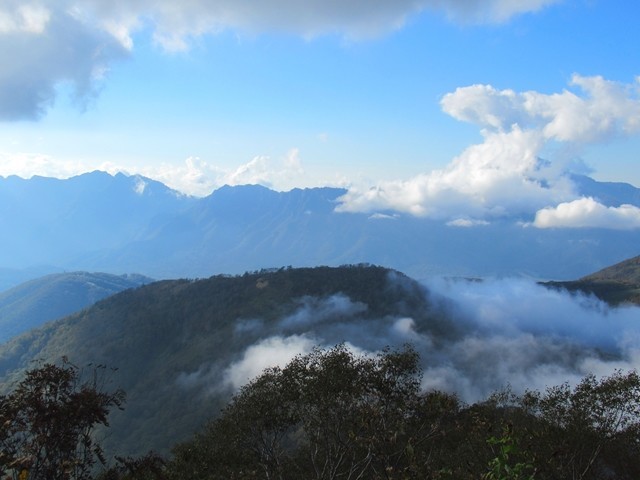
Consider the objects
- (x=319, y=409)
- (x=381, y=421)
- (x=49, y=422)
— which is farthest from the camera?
(x=319, y=409)

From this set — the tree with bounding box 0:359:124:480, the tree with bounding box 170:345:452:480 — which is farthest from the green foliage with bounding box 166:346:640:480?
the tree with bounding box 0:359:124:480

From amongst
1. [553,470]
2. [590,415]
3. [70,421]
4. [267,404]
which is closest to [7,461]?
[70,421]

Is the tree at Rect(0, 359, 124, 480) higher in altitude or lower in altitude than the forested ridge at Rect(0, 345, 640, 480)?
higher

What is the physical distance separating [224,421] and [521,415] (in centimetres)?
2909

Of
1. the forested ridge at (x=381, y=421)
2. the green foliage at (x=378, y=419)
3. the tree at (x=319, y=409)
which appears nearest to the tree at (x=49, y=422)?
the forested ridge at (x=381, y=421)

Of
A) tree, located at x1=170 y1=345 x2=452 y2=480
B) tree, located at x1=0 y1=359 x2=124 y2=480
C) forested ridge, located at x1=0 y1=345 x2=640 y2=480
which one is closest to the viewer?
tree, located at x1=0 y1=359 x2=124 y2=480

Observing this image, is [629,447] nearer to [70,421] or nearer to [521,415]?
[521,415]

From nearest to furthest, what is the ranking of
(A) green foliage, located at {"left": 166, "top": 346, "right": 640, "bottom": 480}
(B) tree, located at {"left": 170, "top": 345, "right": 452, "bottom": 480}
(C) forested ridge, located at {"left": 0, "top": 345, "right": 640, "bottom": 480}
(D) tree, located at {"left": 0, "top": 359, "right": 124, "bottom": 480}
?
(D) tree, located at {"left": 0, "top": 359, "right": 124, "bottom": 480} → (C) forested ridge, located at {"left": 0, "top": 345, "right": 640, "bottom": 480} → (A) green foliage, located at {"left": 166, "top": 346, "right": 640, "bottom": 480} → (B) tree, located at {"left": 170, "top": 345, "right": 452, "bottom": 480}

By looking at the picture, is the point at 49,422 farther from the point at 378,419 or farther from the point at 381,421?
the point at 381,421

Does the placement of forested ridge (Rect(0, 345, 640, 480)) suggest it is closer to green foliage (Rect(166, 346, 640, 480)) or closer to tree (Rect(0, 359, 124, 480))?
green foliage (Rect(166, 346, 640, 480))

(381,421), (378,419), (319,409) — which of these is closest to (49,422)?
(378,419)

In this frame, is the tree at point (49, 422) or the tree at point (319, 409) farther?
the tree at point (319, 409)

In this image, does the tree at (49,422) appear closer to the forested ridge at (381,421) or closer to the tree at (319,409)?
the forested ridge at (381,421)

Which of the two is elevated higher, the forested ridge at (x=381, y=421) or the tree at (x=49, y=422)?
the tree at (x=49, y=422)
